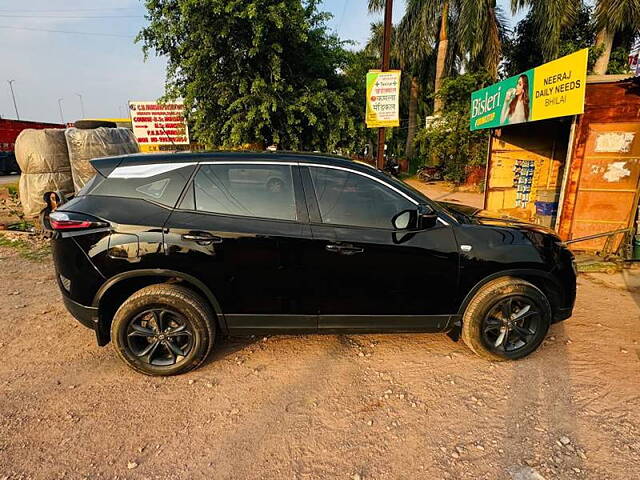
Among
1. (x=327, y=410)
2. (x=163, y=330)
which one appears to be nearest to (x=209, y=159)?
(x=163, y=330)

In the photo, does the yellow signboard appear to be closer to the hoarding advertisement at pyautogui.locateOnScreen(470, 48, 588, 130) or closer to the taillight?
the hoarding advertisement at pyautogui.locateOnScreen(470, 48, 588, 130)

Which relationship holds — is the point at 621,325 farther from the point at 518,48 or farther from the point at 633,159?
the point at 518,48

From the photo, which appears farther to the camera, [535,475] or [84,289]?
[84,289]

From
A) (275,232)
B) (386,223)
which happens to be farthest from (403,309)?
(275,232)

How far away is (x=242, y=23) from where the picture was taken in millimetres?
10055

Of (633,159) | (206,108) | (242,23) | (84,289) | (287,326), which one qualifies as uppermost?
(242,23)

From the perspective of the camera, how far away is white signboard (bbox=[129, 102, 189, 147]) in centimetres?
1280

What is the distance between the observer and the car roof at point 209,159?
2693 mm

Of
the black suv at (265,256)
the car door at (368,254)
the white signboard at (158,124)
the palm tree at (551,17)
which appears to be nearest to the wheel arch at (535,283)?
the black suv at (265,256)

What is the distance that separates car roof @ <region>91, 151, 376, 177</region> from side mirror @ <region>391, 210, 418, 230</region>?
454 millimetres

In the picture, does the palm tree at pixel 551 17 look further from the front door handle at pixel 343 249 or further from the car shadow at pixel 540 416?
the front door handle at pixel 343 249

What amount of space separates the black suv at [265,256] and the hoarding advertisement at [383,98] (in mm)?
5097

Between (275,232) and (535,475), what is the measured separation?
2171 millimetres

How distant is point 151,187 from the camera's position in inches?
104
